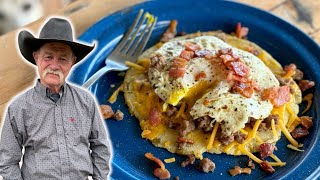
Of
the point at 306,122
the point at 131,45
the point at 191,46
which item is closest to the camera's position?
the point at 306,122

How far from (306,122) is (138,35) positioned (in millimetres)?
1523

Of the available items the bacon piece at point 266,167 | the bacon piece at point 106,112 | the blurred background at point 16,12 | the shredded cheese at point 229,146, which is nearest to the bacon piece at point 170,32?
the bacon piece at point 106,112

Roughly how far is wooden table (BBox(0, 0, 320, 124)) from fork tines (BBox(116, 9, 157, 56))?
41 cm

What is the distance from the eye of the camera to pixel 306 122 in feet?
11.3

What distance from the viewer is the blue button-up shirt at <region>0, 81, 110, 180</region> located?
5.77 feet

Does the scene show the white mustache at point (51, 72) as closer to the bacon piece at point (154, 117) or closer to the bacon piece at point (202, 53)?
the bacon piece at point (154, 117)

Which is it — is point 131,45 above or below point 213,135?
above

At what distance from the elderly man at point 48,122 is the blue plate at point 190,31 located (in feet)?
3.62

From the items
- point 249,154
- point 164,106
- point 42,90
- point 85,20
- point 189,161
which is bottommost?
point 189,161

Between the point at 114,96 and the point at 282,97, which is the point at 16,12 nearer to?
the point at 114,96

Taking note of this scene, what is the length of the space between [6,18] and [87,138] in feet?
16.4

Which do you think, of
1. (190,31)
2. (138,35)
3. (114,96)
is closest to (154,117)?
(114,96)

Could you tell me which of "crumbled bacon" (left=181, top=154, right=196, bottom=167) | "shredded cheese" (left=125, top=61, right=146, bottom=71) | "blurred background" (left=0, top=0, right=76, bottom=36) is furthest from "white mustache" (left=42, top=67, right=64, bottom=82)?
"blurred background" (left=0, top=0, right=76, bottom=36)

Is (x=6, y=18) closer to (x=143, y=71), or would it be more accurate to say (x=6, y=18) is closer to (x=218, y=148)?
(x=143, y=71)
